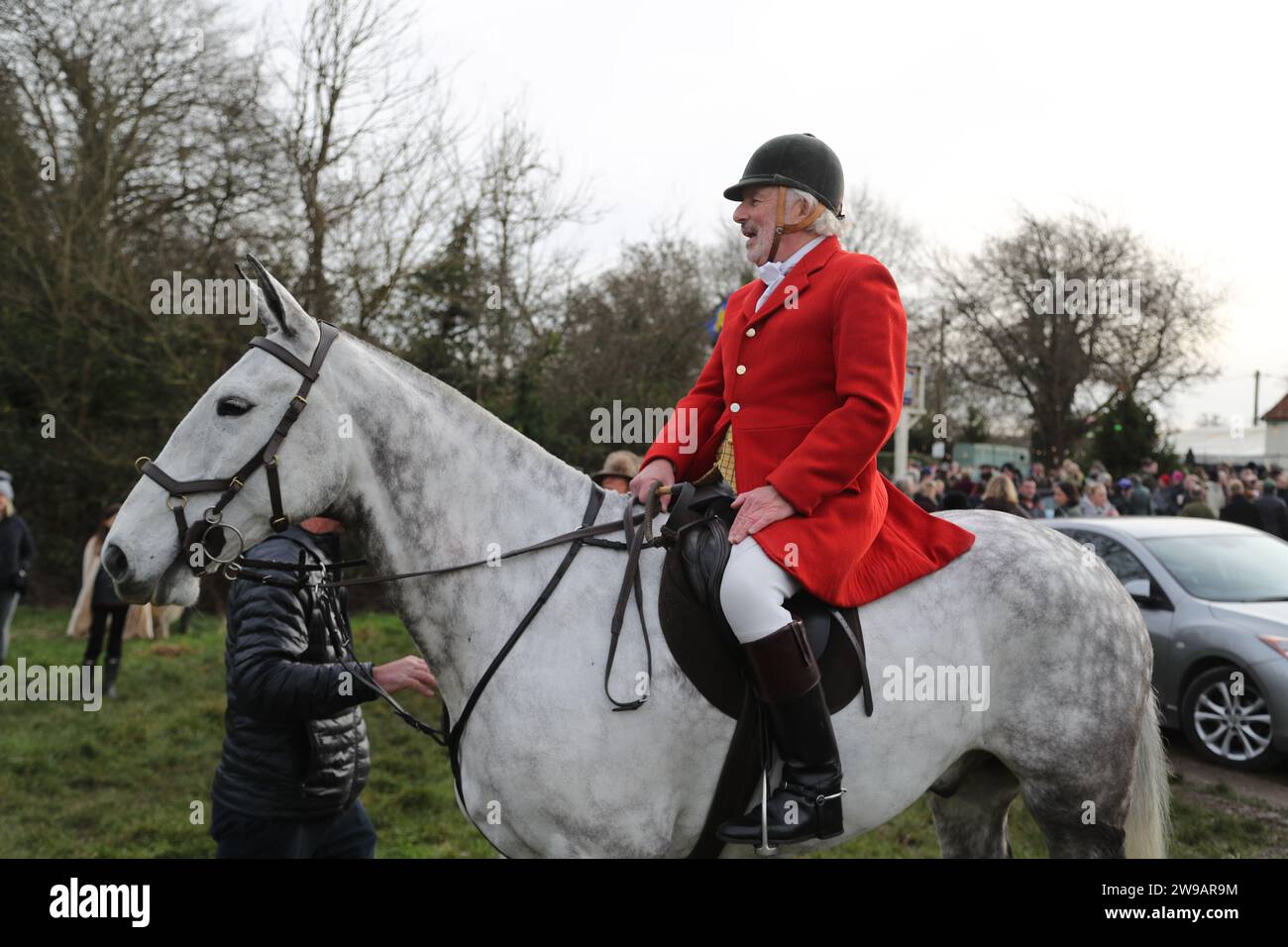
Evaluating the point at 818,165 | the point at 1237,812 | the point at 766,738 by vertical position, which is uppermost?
the point at 818,165

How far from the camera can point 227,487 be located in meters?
2.85

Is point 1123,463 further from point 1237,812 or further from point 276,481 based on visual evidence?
point 276,481

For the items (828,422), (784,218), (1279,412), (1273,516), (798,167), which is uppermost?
(1279,412)

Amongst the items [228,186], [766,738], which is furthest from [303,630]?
[228,186]

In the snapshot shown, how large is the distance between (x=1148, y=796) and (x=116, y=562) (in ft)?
11.8

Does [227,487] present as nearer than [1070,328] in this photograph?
Yes

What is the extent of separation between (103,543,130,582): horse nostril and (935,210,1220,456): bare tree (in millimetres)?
34548

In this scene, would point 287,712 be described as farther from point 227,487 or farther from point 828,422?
point 828,422

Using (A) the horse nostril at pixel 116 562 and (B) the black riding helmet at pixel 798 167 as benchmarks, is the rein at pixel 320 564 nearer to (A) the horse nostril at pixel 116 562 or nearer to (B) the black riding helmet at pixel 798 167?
(A) the horse nostril at pixel 116 562

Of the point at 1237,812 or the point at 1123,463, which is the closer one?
the point at 1237,812

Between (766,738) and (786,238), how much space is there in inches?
64.2

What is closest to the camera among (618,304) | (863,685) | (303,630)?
(863,685)

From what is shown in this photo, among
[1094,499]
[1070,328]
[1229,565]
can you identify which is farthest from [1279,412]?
[1229,565]
